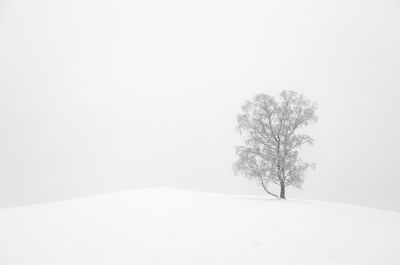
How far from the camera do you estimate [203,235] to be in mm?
17062

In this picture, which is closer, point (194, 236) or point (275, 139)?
point (194, 236)

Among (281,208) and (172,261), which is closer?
(172,261)

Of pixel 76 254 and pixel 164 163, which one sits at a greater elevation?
pixel 164 163

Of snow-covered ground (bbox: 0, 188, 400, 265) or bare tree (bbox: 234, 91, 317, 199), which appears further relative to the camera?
bare tree (bbox: 234, 91, 317, 199)

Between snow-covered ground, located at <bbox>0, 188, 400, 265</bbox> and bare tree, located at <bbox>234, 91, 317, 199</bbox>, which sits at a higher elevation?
bare tree, located at <bbox>234, 91, 317, 199</bbox>

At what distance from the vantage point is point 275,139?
31.6 meters

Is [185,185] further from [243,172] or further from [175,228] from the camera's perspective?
[175,228]

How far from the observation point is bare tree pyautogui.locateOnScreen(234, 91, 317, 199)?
30469 millimetres

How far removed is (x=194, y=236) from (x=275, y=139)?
57.7 ft

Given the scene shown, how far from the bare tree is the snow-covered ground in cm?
680

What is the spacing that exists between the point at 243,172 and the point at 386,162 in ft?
422

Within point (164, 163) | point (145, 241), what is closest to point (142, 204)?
point (145, 241)

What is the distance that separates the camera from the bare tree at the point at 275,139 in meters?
30.5

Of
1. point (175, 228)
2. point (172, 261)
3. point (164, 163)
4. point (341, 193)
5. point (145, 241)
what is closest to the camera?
point (172, 261)
